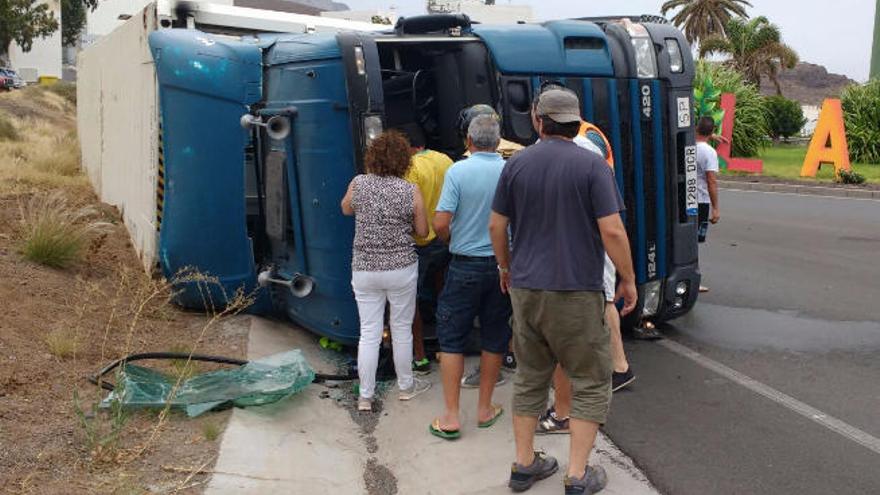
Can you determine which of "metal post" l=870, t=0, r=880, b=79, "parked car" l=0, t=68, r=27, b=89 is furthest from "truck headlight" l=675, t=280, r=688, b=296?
"parked car" l=0, t=68, r=27, b=89

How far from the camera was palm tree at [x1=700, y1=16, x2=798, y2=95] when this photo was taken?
186 ft

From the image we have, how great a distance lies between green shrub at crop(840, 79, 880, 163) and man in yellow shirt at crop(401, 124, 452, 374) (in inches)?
1063

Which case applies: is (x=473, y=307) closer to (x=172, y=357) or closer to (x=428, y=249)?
(x=428, y=249)

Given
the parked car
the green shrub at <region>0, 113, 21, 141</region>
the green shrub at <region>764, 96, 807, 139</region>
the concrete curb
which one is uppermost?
the parked car

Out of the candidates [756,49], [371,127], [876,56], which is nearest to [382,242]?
[371,127]

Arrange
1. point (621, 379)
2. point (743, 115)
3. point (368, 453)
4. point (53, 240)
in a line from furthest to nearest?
1. point (743, 115)
2. point (53, 240)
3. point (621, 379)
4. point (368, 453)

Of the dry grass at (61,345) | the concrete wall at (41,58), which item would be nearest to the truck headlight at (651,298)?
the dry grass at (61,345)

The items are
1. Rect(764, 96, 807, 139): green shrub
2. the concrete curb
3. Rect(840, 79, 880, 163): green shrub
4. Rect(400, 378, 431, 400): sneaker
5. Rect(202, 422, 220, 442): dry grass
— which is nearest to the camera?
Rect(202, 422, 220, 442): dry grass

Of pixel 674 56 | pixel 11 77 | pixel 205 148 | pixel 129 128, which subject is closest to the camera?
pixel 205 148

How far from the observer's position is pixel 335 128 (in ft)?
19.0

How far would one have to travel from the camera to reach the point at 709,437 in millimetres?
5195

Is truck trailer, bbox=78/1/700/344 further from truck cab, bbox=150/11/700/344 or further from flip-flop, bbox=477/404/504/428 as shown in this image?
flip-flop, bbox=477/404/504/428

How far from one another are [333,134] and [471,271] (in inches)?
52.5

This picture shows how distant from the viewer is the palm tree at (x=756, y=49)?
186ft
